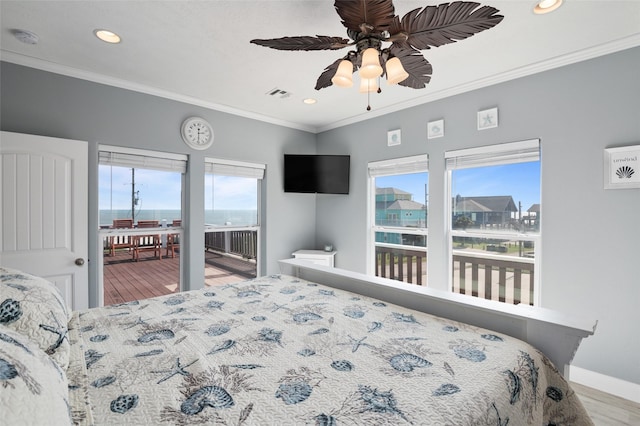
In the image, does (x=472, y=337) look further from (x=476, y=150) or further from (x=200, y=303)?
(x=476, y=150)

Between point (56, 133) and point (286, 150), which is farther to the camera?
point (286, 150)

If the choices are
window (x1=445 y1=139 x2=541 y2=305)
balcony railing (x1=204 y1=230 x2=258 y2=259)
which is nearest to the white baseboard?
window (x1=445 y1=139 x2=541 y2=305)

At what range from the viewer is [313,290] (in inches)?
82.8

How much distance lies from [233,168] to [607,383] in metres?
4.10

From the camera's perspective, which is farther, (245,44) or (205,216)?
(205,216)

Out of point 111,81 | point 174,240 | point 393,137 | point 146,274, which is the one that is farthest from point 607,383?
point 111,81

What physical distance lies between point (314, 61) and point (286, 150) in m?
1.94

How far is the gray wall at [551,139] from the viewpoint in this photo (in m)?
2.27

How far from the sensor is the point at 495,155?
116 inches

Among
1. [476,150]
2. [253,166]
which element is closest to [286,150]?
[253,166]

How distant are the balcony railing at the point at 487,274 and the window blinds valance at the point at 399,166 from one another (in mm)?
974

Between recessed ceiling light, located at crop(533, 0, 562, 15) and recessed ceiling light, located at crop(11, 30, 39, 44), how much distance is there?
3.39 metres

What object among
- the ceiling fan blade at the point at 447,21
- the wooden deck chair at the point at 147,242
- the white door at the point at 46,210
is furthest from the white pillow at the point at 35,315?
the wooden deck chair at the point at 147,242

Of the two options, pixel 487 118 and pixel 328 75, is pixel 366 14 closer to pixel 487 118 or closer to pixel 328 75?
pixel 328 75
